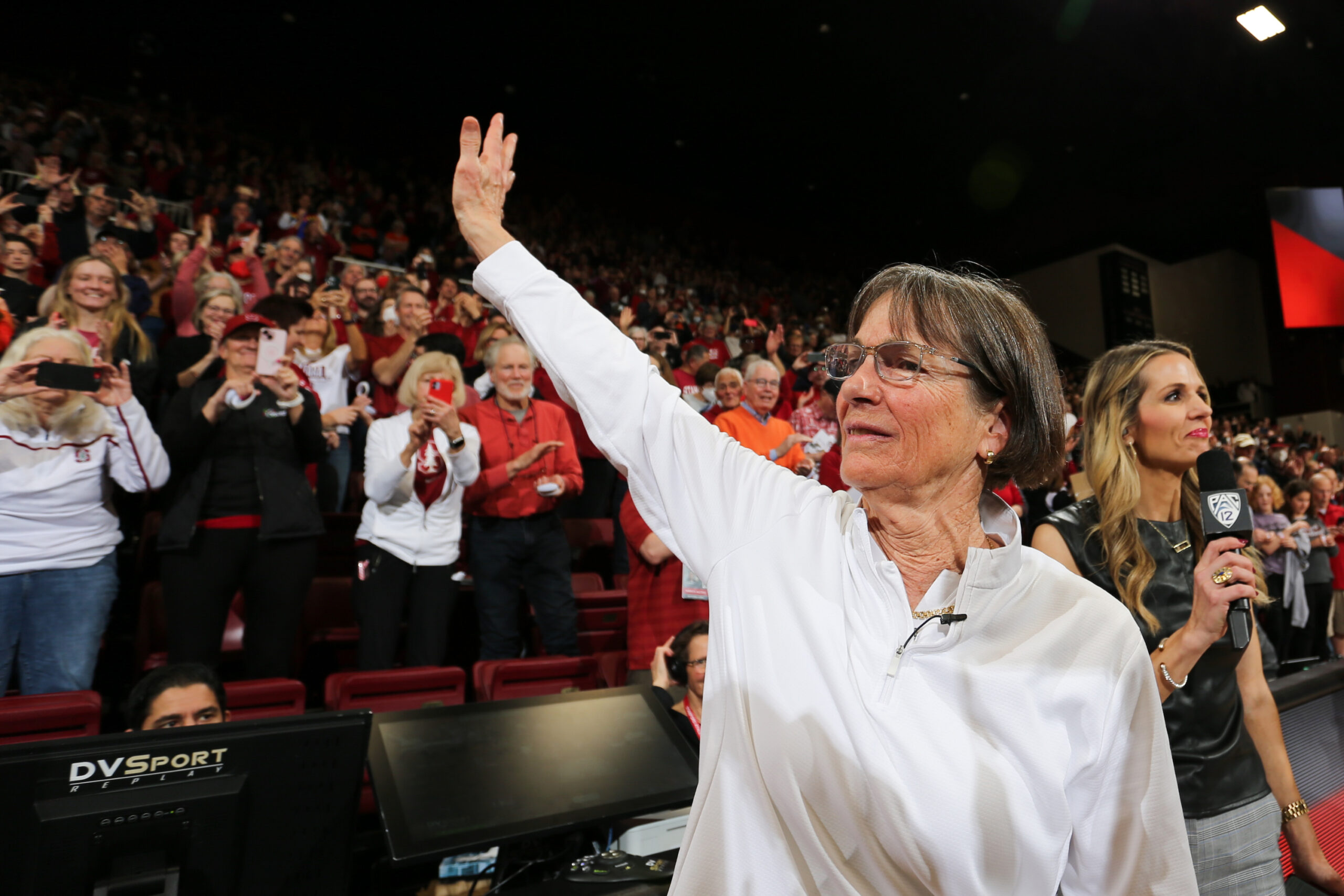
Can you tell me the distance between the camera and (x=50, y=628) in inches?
113

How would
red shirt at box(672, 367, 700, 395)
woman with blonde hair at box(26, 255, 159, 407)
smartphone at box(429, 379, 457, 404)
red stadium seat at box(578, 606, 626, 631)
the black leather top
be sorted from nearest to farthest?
the black leather top < woman with blonde hair at box(26, 255, 159, 407) < smartphone at box(429, 379, 457, 404) < red stadium seat at box(578, 606, 626, 631) < red shirt at box(672, 367, 700, 395)

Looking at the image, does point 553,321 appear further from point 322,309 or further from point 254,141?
point 254,141

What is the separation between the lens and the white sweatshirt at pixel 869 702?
938mm

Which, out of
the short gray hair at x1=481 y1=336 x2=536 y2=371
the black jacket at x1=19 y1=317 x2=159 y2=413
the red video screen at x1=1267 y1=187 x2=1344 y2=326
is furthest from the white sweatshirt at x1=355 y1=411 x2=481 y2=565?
the red video screen at x1=1267 y1=187 x2=1344 y2=326

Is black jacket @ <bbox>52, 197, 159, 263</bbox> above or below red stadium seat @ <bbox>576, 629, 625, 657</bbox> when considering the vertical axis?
above

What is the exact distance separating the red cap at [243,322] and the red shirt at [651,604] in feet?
5.80

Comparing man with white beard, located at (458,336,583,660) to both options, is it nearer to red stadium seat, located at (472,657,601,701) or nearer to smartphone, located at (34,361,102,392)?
red stadium seat, located at (472,657,601,701)

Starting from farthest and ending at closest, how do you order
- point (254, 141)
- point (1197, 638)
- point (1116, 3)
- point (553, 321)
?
1. point (254, 141)
2. point (1116, 3)
3. point (1197, 638)
4. point (553, 321)

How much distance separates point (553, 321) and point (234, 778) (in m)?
0.93

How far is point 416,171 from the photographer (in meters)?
13.0

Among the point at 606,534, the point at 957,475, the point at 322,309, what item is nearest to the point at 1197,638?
the point at 957,475

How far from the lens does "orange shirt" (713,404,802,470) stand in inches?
175

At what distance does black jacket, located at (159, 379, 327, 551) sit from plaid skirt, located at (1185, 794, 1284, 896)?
3.10 meters

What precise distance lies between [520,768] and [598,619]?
2.50m
